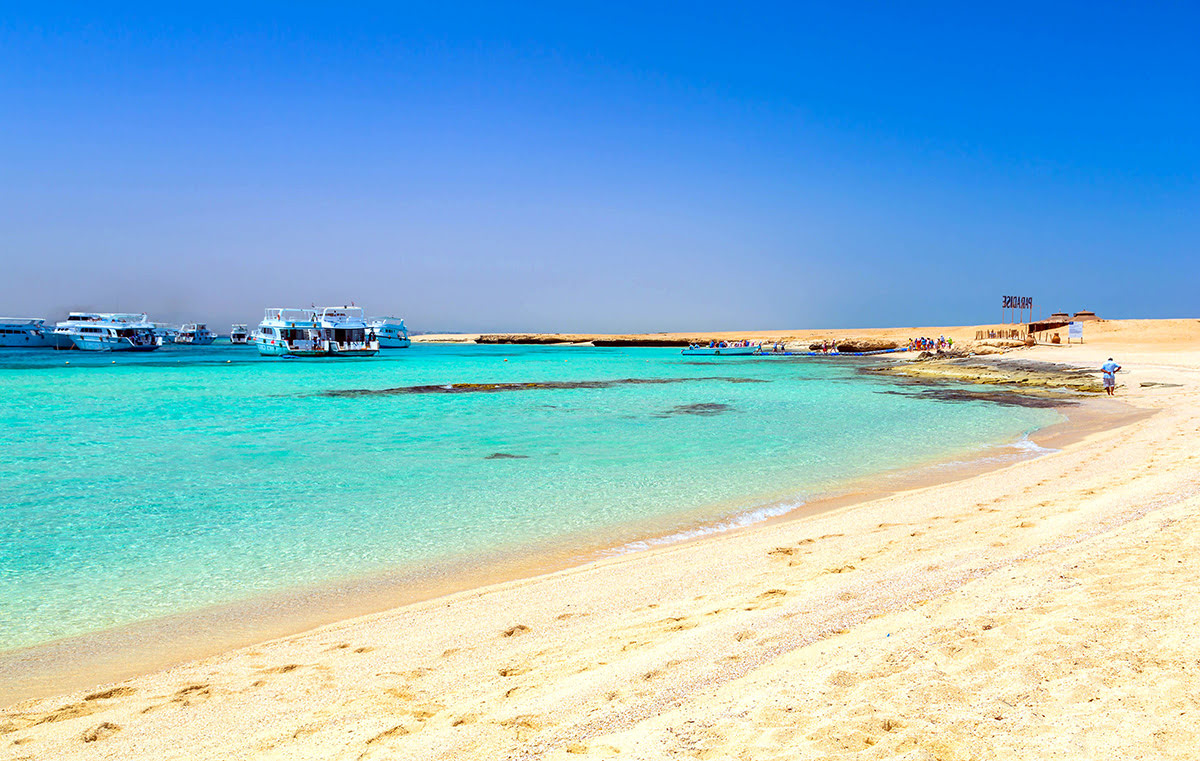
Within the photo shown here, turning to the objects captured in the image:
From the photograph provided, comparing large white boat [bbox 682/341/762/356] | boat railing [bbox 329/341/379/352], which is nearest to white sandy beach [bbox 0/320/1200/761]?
large white boat [bbox 682/341/762/356]

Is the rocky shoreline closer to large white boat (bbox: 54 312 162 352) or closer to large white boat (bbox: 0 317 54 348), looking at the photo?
large white boat (bbox: 54 312 162 352)

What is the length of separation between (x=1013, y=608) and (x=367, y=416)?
68.8 ft

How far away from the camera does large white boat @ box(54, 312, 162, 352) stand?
8456 centimetres

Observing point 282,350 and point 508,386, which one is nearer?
point 508,386

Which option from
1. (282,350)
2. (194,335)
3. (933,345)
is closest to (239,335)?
(194,335)

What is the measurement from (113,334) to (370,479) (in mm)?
92312

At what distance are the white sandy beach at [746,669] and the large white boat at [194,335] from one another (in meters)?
141

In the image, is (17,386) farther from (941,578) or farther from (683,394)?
(941,578)

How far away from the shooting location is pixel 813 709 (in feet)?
11.2

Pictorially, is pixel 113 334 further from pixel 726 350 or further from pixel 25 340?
pixel 726 350

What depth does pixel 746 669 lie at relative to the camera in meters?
3.99

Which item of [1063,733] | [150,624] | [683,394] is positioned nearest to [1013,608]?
[1063,733]

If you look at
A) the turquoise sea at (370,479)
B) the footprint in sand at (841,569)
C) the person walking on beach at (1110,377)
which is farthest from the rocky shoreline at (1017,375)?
the footprint in sand at (841,569)

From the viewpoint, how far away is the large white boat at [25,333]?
95000 millimetres
